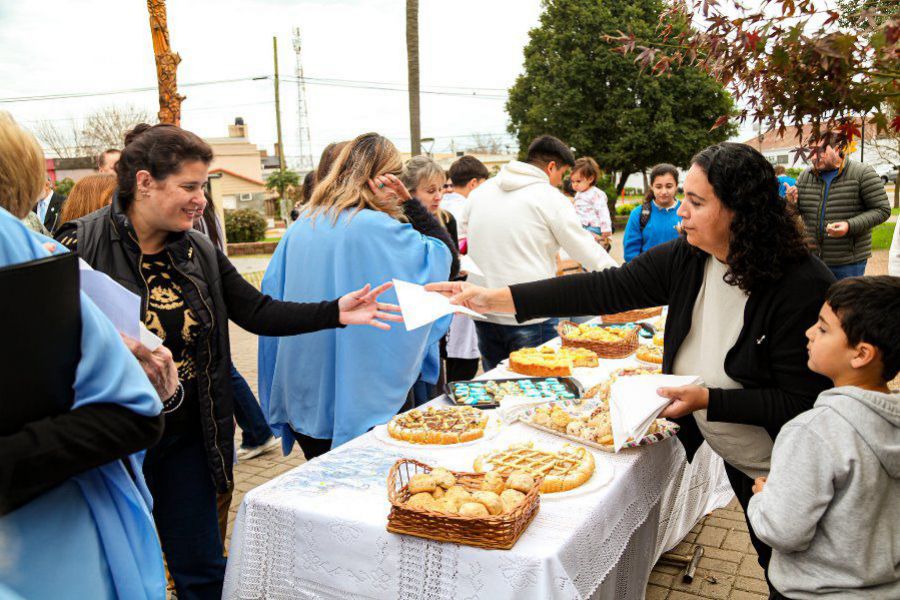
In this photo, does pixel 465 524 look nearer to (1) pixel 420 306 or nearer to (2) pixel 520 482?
(2) pixel 520 482

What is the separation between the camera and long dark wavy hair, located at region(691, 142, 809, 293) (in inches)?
98.3

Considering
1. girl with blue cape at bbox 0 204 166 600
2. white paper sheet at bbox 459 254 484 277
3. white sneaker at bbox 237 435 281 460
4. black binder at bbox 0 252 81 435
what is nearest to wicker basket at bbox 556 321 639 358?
white paper sheet at bbox 459 254 484 277

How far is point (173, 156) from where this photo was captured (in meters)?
2.62

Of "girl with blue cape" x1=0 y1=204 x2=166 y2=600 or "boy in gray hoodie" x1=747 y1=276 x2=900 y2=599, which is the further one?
"boy in gray hoodie" x1=747 y1=276 x2=900 y2=599

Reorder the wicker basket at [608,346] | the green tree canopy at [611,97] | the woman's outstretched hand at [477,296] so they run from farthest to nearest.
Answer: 1. the green tree canopy at [611,97]
2. the wicker basket at [608,346]
3. the woman's outstretched hand at [477,296]

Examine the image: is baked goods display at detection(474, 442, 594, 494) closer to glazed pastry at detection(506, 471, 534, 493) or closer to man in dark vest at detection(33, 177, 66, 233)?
glazed pastry at detection(506, 471, 534, 493)

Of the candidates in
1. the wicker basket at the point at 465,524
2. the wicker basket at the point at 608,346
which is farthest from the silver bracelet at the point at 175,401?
the wicker basket at the point at 608,346

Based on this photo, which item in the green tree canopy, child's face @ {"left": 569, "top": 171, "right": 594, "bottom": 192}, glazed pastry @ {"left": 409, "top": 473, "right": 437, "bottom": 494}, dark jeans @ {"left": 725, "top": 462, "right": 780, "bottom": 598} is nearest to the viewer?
glazed pastry @ {"left": 409, "top": 473, "right": 437, "bottom": 494}

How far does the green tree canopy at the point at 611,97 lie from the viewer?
1152 inches

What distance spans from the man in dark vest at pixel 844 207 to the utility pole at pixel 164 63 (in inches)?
230

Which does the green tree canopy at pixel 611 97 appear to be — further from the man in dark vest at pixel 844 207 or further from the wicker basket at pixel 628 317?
the wicker basket at pixel 628 317

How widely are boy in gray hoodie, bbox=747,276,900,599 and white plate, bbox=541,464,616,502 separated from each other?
49 centimetres

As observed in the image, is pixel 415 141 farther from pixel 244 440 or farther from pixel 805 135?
pixel 805 135

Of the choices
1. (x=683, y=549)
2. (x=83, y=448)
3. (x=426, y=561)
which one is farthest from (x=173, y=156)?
(x=683, y=549)
